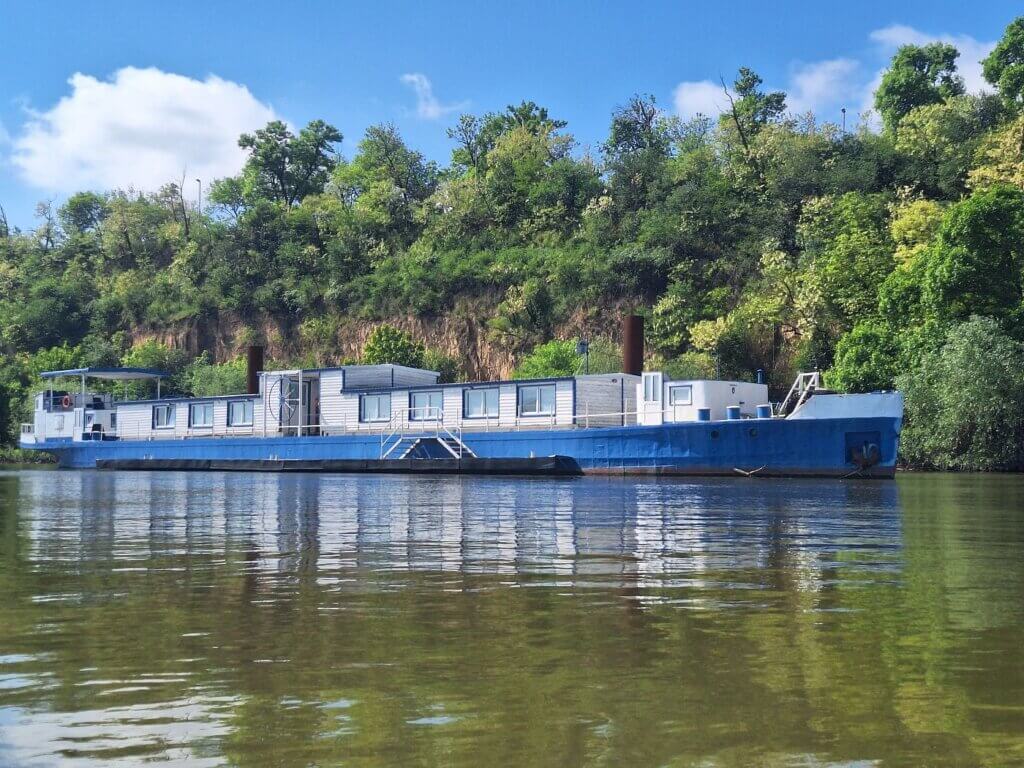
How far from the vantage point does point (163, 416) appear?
57.0 metres

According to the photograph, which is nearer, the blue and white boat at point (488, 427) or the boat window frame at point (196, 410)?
the blue and white boat at point (488, 427)

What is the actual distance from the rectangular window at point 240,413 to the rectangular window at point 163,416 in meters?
4.96

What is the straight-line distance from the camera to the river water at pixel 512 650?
4.29 metres

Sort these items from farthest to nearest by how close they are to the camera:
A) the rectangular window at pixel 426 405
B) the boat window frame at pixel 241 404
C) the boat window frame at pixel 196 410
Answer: the boat window frame at pixel 196 410
the boat window frame at pixel 241 404
the rectangular window at pixel 426 405

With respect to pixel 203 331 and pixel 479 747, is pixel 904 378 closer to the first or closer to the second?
pixel 479 747

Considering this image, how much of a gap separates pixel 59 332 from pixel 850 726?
4175 inches

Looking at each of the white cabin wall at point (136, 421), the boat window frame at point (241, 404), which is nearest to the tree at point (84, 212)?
the white cabin wall at point (136, 421)

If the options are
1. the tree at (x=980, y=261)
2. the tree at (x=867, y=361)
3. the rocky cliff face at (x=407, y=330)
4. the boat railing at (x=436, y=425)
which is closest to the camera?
the boat railing at (x=436, y=425)

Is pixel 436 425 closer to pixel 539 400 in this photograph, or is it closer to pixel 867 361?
pixel 539 400

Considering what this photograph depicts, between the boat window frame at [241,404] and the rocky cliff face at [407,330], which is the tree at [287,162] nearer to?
the rocky cliff face at [407,330]

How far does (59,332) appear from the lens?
100m

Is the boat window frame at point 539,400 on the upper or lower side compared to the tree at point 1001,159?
lower

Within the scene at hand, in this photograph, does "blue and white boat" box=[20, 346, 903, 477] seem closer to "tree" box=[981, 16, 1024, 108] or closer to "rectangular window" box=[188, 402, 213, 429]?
"rectangular window" box=[188, 402, 213, 429]

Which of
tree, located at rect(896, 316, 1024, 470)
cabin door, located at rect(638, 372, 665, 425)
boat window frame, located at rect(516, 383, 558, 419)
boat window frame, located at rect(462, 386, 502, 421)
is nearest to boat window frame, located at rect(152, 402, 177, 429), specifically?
boat window frame, located at rect(462, 386, 502, 421)
